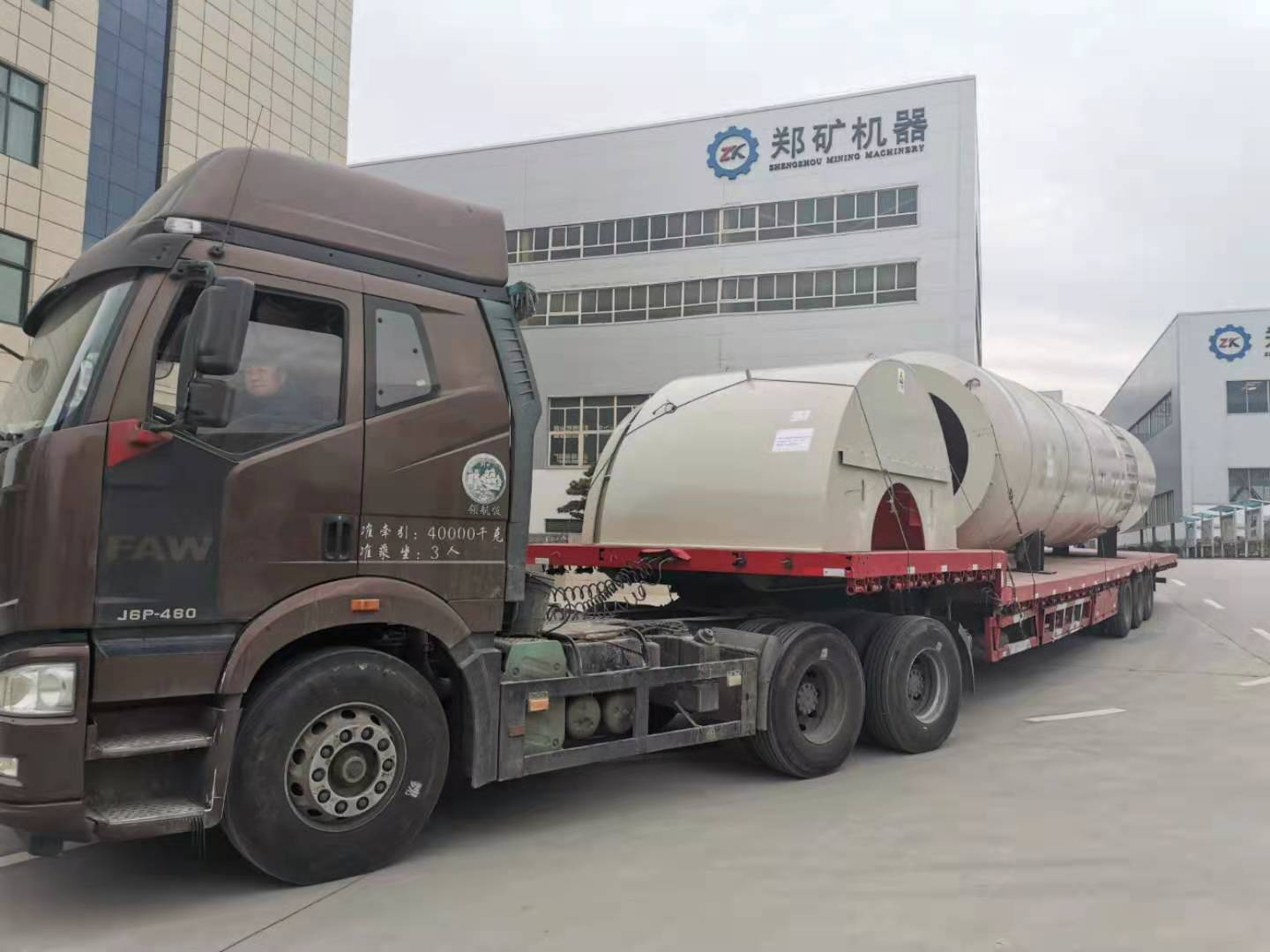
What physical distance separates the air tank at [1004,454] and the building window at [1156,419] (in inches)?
2000

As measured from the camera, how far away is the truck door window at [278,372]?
397cm

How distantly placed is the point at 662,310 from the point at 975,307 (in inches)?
513

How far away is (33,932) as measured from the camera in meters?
3.82

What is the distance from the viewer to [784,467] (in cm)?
692

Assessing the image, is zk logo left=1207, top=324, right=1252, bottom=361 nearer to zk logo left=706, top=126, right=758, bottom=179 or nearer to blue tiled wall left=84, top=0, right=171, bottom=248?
zk logo left=706, top=126, right=758, bottom=179

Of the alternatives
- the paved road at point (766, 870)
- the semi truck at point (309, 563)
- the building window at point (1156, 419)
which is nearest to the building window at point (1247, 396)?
the building window at point (1156, 419)

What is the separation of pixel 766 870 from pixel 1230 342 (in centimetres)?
6144

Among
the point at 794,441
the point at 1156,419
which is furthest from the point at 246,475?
the point at 1156,419

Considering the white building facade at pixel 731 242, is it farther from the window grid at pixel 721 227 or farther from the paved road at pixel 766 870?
the paved road at pixel 766 870

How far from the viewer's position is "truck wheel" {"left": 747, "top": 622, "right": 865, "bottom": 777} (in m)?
6.27

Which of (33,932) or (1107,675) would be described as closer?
(33,932)

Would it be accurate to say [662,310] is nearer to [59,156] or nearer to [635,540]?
[59,156]

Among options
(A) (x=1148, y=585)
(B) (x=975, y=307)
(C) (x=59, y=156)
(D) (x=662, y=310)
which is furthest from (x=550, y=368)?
(A) (x=1148, y=585)

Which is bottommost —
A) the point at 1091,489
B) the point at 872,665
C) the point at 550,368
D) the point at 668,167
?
the point at 872,665
